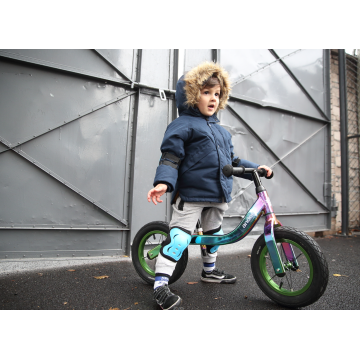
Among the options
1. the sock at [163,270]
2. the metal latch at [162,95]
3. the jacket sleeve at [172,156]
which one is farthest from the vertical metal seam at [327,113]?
the sock at [163,270]

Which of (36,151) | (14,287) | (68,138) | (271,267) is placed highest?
(68,138)

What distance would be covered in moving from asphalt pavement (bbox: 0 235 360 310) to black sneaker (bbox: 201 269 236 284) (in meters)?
0.05

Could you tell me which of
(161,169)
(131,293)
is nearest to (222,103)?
(161,169)

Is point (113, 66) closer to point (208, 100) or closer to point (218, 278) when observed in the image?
point (208, 100)

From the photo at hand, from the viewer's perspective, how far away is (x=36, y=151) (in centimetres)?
295

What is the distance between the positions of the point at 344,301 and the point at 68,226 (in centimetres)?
271

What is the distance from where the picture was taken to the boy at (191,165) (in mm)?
1809

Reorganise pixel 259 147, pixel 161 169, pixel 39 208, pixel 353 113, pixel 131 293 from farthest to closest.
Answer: pixel 353 113 → pixel 259 147 → pixel 39 208 → pixel 131 293 → pixel 161 169

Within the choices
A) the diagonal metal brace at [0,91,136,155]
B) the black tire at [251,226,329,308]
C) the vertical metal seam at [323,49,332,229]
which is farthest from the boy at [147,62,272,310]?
the vertical metal seam at [323,49,332,229]

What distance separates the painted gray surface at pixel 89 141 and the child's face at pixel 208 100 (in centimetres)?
152

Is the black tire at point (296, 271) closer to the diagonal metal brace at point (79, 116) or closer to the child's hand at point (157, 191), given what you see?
the child's hand at point (157, 191)

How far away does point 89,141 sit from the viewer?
3195mm

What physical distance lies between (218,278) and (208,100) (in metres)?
1.50

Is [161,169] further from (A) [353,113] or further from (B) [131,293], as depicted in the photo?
(A) [353,113]
